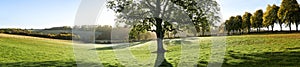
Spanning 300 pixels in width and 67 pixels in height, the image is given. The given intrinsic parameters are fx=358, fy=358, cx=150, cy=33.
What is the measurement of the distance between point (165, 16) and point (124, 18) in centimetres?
369

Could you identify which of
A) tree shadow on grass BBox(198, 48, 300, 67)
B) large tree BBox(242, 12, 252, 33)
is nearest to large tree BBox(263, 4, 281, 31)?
large tree BBox(242, 12, 252, 33)

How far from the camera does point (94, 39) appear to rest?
64688mm

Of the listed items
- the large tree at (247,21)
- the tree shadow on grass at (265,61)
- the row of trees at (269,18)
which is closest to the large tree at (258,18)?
the row of trees at (269,18)

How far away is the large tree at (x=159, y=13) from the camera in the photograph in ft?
98.9

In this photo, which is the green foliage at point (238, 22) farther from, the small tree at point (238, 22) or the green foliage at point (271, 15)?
the green foliage at point (271, 15)

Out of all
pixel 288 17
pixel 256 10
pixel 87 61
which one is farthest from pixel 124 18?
pixel 256 10

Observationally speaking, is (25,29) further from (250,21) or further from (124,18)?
(250,21)

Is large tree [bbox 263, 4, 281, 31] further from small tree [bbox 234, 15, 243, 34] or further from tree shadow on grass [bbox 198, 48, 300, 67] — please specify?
tree shadow on grass [bbox 198, 48, 300, 67]

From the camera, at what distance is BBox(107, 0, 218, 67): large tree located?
30.2m

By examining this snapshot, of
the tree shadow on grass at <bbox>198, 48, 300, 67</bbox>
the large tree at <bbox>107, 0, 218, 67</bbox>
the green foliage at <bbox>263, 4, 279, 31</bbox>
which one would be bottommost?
the tree shadow on grass at <bbox>198, 48, 300, 67</bbox>

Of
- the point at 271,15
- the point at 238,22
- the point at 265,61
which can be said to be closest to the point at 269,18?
the point at 271,15

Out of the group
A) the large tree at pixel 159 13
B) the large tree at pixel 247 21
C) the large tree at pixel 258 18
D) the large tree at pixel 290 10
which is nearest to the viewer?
the large tree at pixel 159 13

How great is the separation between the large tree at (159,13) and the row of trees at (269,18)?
45284 mm

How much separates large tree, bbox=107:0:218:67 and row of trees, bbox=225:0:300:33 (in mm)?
45284
